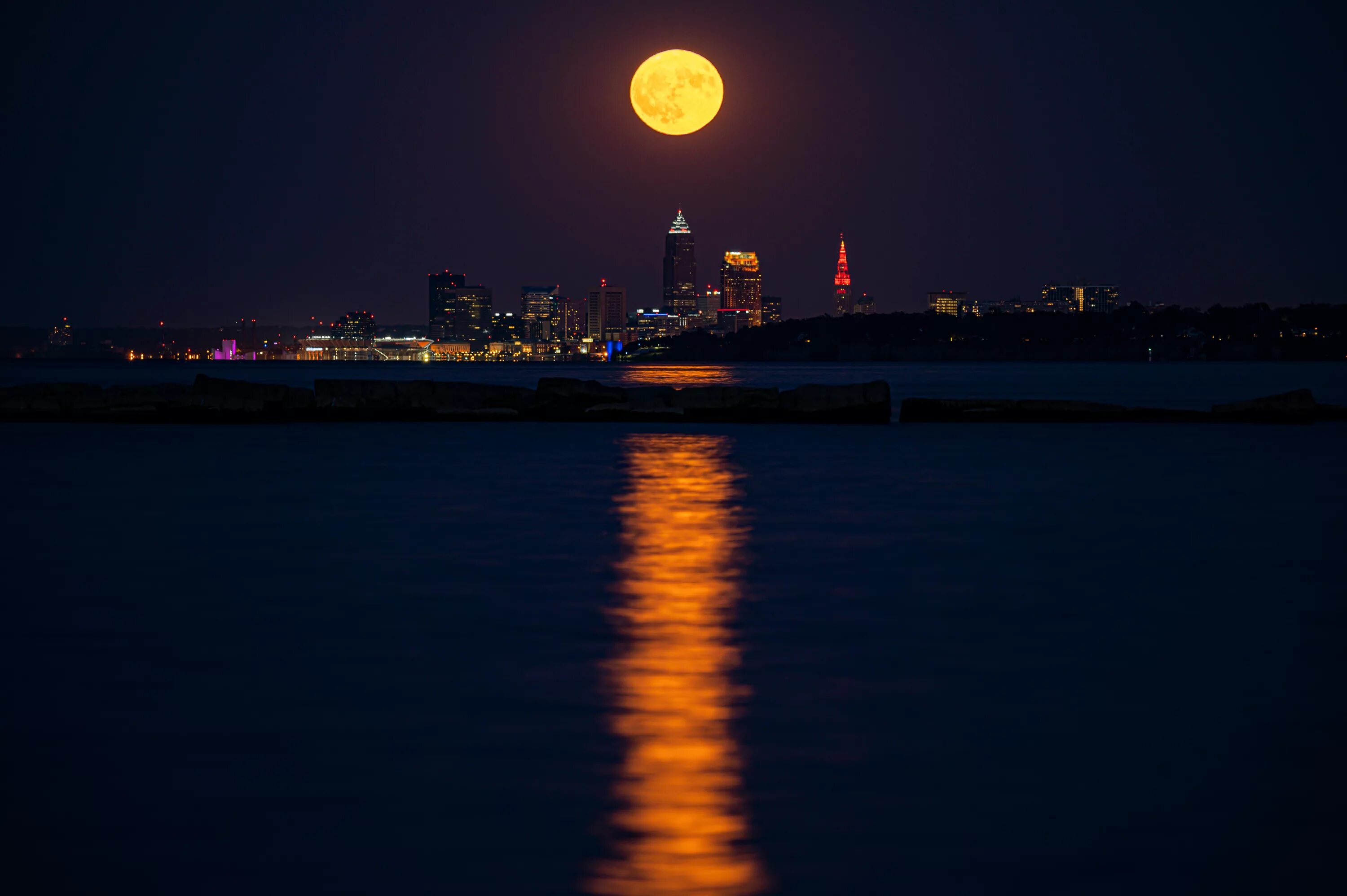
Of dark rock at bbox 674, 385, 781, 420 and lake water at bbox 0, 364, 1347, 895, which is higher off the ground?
dark rock at bbox 674, 385, 781, 420

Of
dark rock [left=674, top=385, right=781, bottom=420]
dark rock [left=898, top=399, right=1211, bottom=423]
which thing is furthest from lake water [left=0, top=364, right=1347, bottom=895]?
dark rock [left=674, top=385, right=781, bottom=420]

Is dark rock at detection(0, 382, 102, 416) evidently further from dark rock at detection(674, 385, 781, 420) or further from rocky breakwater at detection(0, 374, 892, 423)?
dark rock at detection(674, 385, 781, 420)

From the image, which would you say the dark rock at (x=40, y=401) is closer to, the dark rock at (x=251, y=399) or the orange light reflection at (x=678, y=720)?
the dark rock at (x=251, y=399)

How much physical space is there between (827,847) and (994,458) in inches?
929

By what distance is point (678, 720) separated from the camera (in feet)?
22.3

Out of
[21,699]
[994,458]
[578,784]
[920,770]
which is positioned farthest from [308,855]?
[994,458]

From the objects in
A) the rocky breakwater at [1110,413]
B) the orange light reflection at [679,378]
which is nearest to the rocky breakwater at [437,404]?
the rocky breakwater at [1110,413]

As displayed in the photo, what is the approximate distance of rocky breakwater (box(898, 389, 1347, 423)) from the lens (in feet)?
129

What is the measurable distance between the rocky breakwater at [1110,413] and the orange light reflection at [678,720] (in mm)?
25407

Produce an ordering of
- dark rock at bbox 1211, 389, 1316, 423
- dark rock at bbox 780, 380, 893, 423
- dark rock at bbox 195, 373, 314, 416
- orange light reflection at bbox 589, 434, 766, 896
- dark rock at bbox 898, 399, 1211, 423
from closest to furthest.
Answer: orange light reflection at bbox 589, 434, 766, 896 < dark rock at bbox 898, 399, 1211, 423 < dark rock at bbox 780, 380, 893, 423 < dark rock at bbox 1211, 389, 1316, 423 < dark rock at bbox 195, 373, 314, 416

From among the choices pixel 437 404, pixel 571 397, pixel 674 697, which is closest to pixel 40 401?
pixel 437 404

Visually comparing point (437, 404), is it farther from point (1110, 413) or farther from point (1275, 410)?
point (1275, 410)

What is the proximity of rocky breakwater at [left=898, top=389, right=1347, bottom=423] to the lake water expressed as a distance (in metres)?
21.4

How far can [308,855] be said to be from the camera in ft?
15.5
